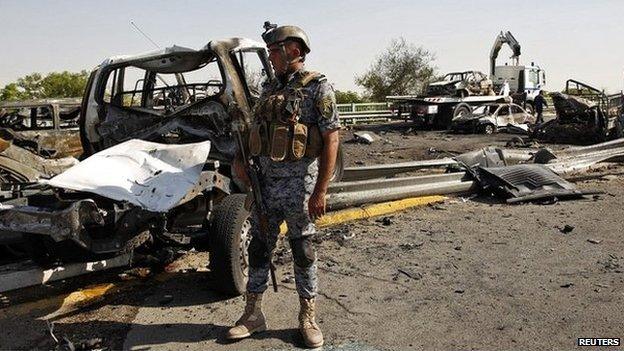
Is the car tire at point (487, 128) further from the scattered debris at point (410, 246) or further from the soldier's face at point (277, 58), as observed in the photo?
the soldier's face at point (277, 58)

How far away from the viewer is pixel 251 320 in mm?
3529

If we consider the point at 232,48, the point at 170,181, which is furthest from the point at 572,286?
the point at 232,48

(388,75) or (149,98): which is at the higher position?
(388,75)

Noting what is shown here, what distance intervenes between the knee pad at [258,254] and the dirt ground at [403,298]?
0.43 m

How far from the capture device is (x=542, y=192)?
7406 millimetres

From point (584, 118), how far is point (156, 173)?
1416 centimetres

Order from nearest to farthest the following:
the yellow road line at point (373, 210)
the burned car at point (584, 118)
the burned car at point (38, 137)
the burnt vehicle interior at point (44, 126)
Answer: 1. the yellow road line at point (373, 210)
2. the burned car at point (38, 137)
3. the burnt vehicle interior at point (44, 126)
4. the burned car at point (584, 118)

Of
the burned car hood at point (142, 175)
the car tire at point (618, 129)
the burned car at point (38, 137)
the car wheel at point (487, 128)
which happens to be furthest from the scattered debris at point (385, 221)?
the car wheel at point (487, 128)

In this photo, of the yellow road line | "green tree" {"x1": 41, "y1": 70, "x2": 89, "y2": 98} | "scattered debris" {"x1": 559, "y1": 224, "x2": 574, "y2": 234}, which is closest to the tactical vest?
the yellow road line

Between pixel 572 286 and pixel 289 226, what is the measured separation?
2.30 m

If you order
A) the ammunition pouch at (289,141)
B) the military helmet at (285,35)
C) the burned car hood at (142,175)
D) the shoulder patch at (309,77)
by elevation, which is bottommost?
the burned car hood at (142,175)

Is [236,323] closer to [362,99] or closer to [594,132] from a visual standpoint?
[594,132]

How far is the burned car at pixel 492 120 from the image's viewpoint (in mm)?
19953

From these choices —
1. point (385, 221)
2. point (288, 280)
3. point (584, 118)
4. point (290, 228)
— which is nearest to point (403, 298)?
Result: point (288, 280)
